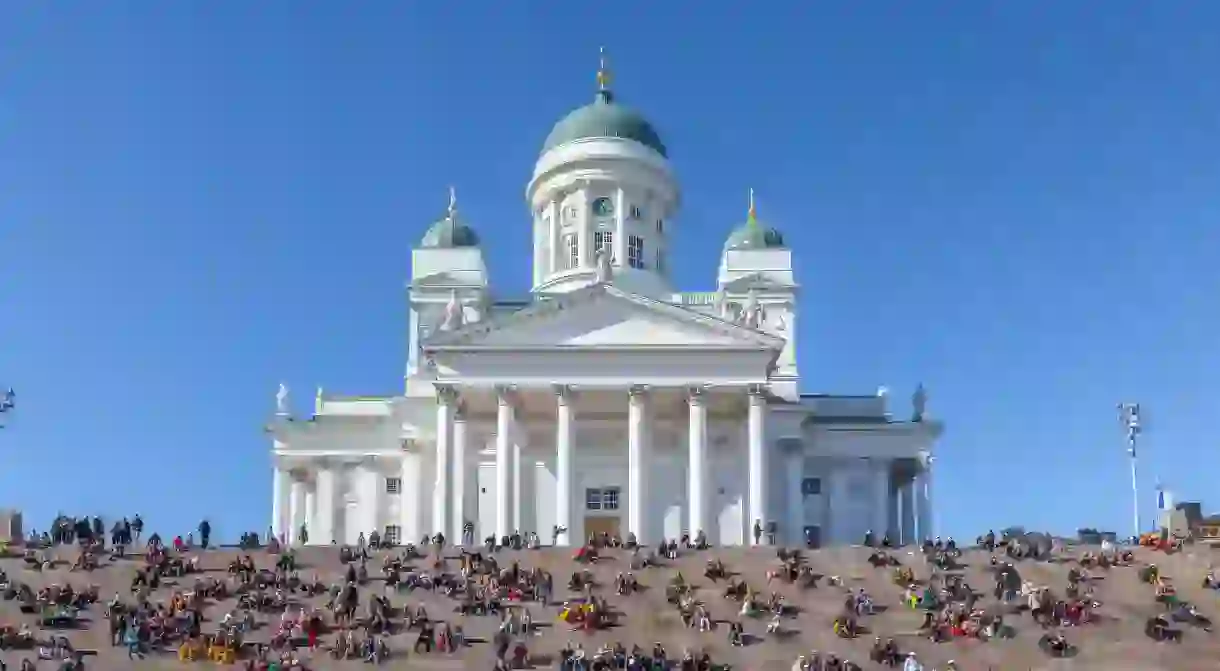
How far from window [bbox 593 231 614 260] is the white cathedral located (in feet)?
0.35

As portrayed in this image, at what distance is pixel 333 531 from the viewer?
6694cm

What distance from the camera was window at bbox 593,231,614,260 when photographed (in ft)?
234

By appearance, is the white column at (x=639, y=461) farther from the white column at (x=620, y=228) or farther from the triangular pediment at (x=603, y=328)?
the white column at (x=620, y=228)

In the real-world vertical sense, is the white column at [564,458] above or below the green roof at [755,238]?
below

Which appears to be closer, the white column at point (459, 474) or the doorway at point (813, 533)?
the white column at point (459, 474)

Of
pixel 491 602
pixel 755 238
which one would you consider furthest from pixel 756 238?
pixel 491 602

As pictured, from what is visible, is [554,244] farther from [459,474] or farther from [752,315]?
[459,474]

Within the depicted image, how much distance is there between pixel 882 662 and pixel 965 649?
264cm

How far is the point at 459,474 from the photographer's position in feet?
185

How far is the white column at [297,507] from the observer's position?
222 ft

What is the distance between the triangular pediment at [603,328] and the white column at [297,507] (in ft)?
51.5

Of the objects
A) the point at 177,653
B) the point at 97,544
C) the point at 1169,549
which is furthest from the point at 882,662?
the point at 97,544

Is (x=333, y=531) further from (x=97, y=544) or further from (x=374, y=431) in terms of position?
(x=97, y=544)

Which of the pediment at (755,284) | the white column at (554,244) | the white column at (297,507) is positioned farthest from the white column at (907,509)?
the white column at (297,507)
